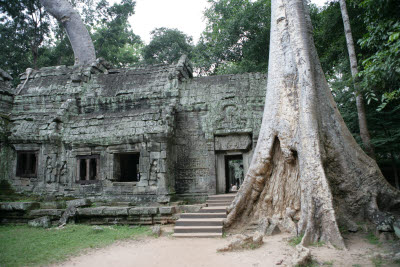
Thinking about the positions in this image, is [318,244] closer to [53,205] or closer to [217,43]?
[53,205]

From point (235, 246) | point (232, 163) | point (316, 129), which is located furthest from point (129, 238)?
point (232, 163)

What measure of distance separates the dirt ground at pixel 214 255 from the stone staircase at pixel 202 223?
1.32 ft

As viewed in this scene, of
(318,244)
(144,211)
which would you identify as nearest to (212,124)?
(144,211)

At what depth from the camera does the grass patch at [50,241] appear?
4492mm

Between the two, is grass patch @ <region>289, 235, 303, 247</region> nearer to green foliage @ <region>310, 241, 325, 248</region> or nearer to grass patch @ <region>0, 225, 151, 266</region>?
green foliage @ <region>310, 241, 325, 248</region>

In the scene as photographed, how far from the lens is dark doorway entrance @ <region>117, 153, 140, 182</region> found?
8625 mm

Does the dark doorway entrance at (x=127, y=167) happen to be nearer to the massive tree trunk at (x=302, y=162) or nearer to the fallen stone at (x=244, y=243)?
the massive tree trunk at (x=302, y=162)

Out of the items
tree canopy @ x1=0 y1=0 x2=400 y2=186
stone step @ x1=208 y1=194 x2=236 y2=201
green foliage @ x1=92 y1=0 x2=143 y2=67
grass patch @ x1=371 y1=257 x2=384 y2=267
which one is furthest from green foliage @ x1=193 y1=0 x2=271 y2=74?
grass patch @ x1=371 y1=257 x2=384 y2=267

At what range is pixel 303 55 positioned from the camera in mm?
5988

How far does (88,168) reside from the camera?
8.27 meters

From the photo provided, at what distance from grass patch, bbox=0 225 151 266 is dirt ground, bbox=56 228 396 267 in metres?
0.38

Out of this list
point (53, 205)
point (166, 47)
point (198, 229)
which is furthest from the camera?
point (166, 47)

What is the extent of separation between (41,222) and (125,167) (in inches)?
120

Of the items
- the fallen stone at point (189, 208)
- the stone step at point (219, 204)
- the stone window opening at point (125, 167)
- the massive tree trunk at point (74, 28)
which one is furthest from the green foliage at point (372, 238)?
the massive tree trunk at point (74, 28)
